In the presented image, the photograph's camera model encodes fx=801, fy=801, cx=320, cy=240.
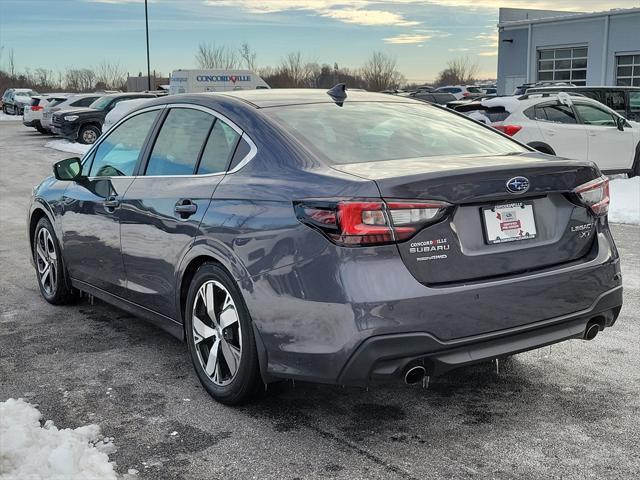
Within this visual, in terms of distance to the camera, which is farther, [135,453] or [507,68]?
[507,68]

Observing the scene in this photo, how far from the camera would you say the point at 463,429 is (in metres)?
3.71

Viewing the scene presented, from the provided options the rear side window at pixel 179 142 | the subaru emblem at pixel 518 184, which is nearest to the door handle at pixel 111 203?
the rear side window at pixel 179 142

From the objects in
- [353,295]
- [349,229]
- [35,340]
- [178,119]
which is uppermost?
[178,119]

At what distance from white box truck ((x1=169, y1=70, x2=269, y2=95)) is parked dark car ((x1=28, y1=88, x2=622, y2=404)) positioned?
26.5 meters

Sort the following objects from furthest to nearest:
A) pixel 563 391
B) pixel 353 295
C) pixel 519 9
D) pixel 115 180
→ pixel 519 9, pixel 115 180, pixel 563 391, pixel 353 295

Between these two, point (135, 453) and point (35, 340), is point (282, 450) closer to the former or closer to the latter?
point (135, 453)

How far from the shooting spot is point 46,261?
243 inches

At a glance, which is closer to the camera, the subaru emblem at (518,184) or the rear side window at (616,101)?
the subaru emblem at (518,184)

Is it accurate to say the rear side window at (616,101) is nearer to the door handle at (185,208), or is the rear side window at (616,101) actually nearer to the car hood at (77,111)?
the door handle at (185,208)

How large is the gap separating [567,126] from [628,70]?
24568 mm

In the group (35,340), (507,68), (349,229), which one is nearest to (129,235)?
(35,340)

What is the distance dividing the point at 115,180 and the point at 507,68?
38785mm

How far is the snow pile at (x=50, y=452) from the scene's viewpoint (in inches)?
121

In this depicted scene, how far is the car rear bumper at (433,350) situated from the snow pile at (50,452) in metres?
1.07
